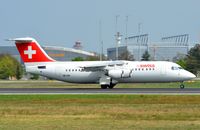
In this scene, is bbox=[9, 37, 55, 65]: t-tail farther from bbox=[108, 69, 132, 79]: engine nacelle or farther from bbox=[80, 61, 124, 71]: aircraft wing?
bbox=[108, 69, 132, 79]: engine nacelle

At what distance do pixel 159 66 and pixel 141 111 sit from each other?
3005cm

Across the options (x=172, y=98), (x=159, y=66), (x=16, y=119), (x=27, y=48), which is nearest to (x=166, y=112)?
(x=16, y=119)

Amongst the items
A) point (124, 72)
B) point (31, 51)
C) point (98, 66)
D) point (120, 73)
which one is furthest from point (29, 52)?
point (124, 72)

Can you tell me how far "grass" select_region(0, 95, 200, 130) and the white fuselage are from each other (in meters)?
19.6

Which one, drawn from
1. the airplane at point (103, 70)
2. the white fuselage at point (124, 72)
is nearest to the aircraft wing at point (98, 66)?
the airplane at point (103, 70)

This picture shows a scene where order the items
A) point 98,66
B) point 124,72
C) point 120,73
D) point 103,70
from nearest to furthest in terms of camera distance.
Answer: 1. point 120,73
2. point 124,72
3. point 98,66
4. point 103,70

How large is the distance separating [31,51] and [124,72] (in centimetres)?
1042

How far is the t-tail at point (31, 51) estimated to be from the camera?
63.5 meters

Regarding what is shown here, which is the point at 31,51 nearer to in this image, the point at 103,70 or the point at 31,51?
the point at 31,51

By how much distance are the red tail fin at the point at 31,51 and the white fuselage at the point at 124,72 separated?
0.64 metres

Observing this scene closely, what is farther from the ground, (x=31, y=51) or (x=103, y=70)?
(x=31, y=51)

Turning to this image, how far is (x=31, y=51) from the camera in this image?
64062 millimetres

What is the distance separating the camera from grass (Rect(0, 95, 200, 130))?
955 inches

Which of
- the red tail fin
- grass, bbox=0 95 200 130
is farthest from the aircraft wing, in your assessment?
grass, bbox=0 95 200 130
